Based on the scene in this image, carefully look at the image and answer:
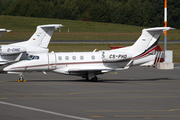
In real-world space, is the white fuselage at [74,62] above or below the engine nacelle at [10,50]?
below

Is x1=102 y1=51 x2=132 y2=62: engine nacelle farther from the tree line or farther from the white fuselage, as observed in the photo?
the tree line

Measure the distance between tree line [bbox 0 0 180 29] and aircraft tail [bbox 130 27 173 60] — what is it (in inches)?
4732

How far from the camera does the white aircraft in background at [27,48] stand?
106ft

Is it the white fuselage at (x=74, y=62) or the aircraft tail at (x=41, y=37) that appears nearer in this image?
the white fuselage at (x=74, y=62)

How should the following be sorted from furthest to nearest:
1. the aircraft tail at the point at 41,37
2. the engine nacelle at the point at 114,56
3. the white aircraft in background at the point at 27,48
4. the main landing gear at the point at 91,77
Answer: the aircraft tail at the point at 41,37 → the white aircraft in background at the point at 27,48 → the main landing gear at the point at 91,77 → the engine nacelle at the point at 114,56

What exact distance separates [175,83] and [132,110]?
11007mm

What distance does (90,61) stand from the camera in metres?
27.2

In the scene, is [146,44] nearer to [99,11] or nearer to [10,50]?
[10,50]

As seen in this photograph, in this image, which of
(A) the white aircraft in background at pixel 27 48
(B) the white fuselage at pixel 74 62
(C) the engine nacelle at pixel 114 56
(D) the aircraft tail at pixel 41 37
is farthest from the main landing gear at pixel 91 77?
(D) the aircraft tail at pixel 41 37

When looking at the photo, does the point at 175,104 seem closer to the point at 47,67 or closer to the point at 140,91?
the point at 140,91

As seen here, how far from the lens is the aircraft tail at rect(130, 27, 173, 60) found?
27.8m

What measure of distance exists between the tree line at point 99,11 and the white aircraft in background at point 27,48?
11684 centimetres

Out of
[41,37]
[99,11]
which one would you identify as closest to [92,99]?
[41,37]

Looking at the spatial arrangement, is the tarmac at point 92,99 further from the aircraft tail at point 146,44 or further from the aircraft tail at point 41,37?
the aircraft tail at point 41,37
